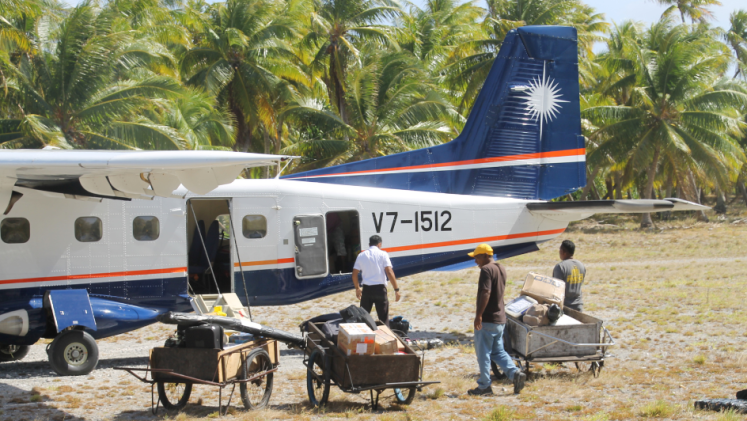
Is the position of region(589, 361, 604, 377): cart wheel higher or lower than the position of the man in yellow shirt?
lower

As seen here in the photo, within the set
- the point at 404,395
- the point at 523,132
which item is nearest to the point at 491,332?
the point at 404,395

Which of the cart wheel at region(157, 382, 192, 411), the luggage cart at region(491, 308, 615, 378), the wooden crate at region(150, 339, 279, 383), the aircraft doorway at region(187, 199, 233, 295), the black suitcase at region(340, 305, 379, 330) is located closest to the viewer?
the wooden crate at region(150, 339, 279, 383)

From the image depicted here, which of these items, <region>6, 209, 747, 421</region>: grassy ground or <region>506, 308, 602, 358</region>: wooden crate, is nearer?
<region>6, 209, 747, 421</region>: grassy ground

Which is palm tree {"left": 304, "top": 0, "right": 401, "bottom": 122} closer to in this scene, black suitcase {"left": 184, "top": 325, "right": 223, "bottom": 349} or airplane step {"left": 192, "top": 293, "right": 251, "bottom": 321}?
airplane step {"left": 192, "top": 293, "right": 251, "bottom": 321}

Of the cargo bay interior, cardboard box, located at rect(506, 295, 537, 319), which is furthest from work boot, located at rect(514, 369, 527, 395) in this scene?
the cargo bay interior

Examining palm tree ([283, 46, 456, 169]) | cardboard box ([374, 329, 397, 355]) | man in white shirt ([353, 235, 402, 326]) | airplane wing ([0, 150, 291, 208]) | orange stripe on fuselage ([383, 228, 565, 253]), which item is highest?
palm tree ([283, 46, 456, 169])

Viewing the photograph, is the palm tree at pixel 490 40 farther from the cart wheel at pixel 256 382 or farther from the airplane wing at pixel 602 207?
the cart wheel at pixel 256 382

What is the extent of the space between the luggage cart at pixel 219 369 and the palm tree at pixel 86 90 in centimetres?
1429

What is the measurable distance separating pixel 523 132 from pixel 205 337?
751cm

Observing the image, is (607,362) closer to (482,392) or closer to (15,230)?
(482,392)

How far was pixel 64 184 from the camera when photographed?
9086 mm

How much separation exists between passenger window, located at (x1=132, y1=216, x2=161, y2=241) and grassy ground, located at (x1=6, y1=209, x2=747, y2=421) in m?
2.21

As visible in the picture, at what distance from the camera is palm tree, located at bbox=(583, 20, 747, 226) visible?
107 feet

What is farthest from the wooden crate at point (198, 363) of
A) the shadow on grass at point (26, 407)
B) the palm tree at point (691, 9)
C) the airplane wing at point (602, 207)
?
the palm tree at point (691, 9)
